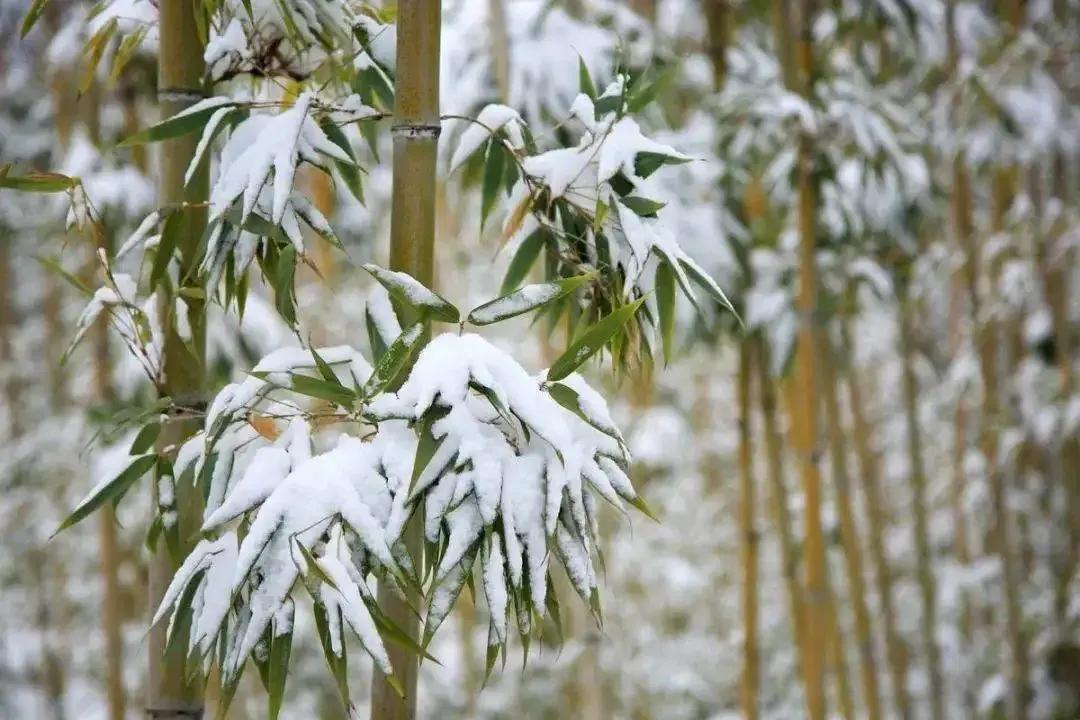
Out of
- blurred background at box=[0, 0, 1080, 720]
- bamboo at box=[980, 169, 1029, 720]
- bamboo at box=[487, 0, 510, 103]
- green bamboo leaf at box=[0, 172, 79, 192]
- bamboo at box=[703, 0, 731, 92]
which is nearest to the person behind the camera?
green bamboo leaf at box=[0, 172, 79, 192]

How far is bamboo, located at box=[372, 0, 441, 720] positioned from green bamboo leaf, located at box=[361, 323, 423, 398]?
0.38ft

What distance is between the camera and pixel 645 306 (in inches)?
34.1

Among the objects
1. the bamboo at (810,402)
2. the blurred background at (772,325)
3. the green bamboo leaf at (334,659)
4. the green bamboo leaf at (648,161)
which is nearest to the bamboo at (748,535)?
the blurred background at (772,325)

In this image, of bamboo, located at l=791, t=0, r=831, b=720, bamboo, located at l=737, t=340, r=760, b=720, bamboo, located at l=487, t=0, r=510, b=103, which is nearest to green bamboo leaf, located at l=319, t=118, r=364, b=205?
bamboo, located at l=487, t=0, r=510, b=103

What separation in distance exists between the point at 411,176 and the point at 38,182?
293 millimetres

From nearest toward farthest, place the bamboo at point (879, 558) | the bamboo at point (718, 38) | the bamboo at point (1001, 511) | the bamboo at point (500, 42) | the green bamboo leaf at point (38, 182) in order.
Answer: the green bamboo leaf at point (38, 182) < the bamboo at point (500, 42) < the bamboo at point (718, 38) < the bamboo at point (1001, 511) < the bamboo at point (879, 558)

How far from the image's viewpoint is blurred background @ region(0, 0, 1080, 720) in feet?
5.54

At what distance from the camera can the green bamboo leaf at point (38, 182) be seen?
0.75 meters

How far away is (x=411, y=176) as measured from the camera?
79cm

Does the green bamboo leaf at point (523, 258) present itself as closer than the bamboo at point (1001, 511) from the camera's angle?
Yes

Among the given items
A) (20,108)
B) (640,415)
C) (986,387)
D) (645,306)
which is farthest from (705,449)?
(645,306)

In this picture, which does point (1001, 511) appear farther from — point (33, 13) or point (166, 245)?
point (33, 13)

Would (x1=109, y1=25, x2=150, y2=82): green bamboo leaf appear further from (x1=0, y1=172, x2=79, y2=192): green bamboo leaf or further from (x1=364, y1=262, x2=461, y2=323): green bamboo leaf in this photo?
(x1=364, y1=262, x2=461, y2=323): green bamboo leaf

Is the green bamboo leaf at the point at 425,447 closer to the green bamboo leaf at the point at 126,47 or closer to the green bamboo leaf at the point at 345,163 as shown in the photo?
the green bamboo leaf at the point at 345,163
